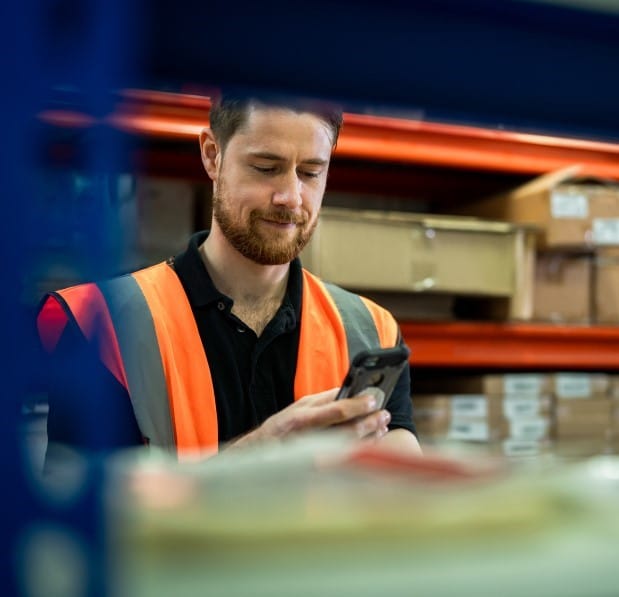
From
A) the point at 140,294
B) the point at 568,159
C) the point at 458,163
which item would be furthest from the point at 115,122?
the point at 568,159

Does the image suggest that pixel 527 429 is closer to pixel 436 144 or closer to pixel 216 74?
pixel 436 144

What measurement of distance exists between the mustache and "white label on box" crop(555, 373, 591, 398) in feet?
5.78

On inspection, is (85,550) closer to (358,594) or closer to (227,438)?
(358,594)

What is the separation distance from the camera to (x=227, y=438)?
1230mm

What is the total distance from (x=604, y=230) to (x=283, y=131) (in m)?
1.82

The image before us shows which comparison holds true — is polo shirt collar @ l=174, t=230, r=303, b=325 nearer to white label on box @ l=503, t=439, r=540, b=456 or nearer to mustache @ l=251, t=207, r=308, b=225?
mustache @ l=251, t=207, r=308, b=225

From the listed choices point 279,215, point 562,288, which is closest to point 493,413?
A: point 562,288

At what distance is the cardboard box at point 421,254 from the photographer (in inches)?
91.4

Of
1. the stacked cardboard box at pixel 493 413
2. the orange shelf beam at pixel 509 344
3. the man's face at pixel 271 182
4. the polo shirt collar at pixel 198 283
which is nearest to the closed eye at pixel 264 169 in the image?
the man's face at pixel 271 182

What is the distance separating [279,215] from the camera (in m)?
1.25

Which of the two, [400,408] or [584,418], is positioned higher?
[400,408]

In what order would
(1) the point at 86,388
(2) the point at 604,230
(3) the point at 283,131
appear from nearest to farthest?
(1) the point at 86,388 < (3) the point at 283,131 < (2) the point at 604,230

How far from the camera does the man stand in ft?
3.75

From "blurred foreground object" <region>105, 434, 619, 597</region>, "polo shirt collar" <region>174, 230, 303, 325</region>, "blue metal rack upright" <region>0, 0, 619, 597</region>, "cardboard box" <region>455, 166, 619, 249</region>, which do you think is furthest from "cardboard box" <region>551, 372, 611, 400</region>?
"blurred foreground object" <region>105, 434, 619, 597</region>
